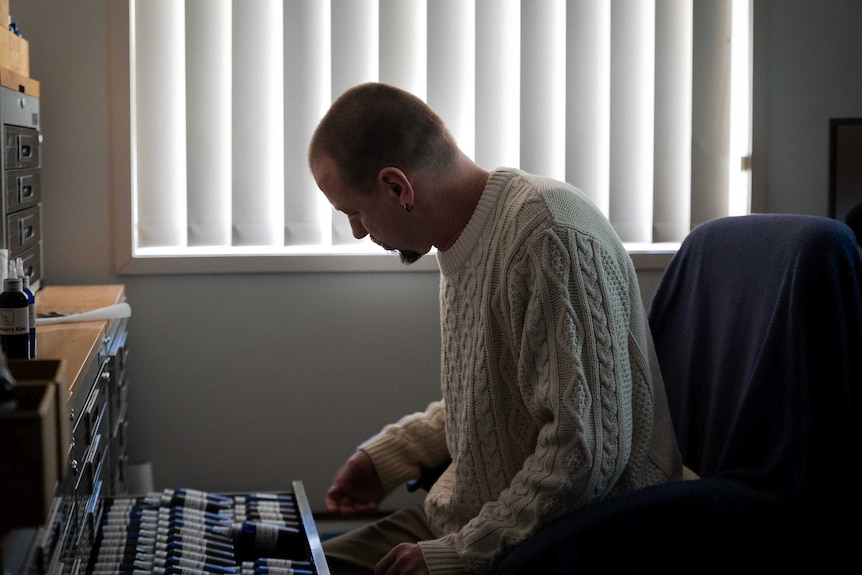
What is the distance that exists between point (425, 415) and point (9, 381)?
47.5 inches

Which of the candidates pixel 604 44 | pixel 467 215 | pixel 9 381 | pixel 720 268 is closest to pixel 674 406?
pixel 720 268

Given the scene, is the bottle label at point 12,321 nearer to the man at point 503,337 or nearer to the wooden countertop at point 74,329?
the wooden countertop at point 74,329

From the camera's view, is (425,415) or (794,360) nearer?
(794,360)

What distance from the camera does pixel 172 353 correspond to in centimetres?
288

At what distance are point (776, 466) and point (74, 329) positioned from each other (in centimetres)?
127

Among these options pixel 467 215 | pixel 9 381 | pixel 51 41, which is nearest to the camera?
pixel 9 381

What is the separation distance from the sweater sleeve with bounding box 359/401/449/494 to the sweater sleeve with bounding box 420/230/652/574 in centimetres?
39

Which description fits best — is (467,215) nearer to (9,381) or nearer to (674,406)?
(674,406)

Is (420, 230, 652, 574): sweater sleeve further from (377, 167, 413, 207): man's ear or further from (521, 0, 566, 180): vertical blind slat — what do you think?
(521, 0, 566, 180): vertical blind slat

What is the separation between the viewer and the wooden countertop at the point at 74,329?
1.49 m

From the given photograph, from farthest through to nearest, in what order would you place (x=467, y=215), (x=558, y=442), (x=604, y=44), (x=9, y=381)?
1. (x=604, y=44)
2. (x=467, y=215)
3. (x=558, y=442)
4. (x=9, y=381)

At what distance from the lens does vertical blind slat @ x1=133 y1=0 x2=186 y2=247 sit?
2.81m

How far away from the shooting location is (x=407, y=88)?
2957 mm

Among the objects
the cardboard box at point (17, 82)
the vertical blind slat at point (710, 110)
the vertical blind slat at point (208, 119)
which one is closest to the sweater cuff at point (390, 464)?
the cardboard box at point (17, 82)
